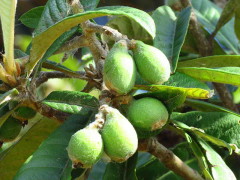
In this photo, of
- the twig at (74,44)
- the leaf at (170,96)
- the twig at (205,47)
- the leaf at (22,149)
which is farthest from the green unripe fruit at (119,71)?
the twig at (205,47)

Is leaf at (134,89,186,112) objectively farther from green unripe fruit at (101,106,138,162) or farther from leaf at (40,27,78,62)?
leaf at (40,27,78,62)

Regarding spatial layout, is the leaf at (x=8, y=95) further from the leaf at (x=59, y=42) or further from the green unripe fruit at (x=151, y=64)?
the green unripe fruit at (x=151, y=64)

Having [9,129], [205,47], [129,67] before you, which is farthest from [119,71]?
[205,47]

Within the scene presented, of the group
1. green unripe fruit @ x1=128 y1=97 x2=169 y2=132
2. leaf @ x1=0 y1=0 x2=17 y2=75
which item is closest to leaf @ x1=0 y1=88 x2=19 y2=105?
leaf @ x1=0 y1=0 x2=17 y2=75

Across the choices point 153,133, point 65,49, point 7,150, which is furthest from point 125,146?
point 7,150

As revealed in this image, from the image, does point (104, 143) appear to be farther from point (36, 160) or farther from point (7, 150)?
point (7, 150)
